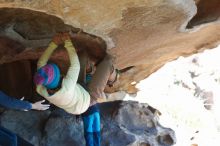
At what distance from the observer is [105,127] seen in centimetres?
499

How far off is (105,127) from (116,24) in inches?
72.1

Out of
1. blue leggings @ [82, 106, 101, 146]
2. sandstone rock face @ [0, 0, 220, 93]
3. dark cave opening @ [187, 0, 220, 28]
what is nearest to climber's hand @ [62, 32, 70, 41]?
sandstone rock face @ [0, 0, 220, 93]

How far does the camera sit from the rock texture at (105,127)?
4.48 meters

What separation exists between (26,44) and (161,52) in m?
1.78

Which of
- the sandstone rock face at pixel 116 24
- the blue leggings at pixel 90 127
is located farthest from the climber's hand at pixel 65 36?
the blue leggings at pixel 90 127

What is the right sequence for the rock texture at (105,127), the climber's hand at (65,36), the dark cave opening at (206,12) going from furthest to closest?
the rock texture at (105,127), the dark cave opening at (206,12), the climber's hand at (65,36)

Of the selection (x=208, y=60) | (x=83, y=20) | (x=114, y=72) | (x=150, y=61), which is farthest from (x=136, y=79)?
(x=83, y=20)

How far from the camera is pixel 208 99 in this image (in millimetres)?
A: 7367

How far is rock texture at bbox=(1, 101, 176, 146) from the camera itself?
448 cm

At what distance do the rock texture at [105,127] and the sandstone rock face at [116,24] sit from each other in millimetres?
747

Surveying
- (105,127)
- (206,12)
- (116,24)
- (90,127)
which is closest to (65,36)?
(116,24)

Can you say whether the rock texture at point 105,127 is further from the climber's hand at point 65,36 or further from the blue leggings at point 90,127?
the climber's hand at point 65,36

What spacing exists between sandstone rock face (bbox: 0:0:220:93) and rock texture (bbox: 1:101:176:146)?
2.45 feet

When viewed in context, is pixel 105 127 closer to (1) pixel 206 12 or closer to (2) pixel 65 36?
(1) pixel 206 12
